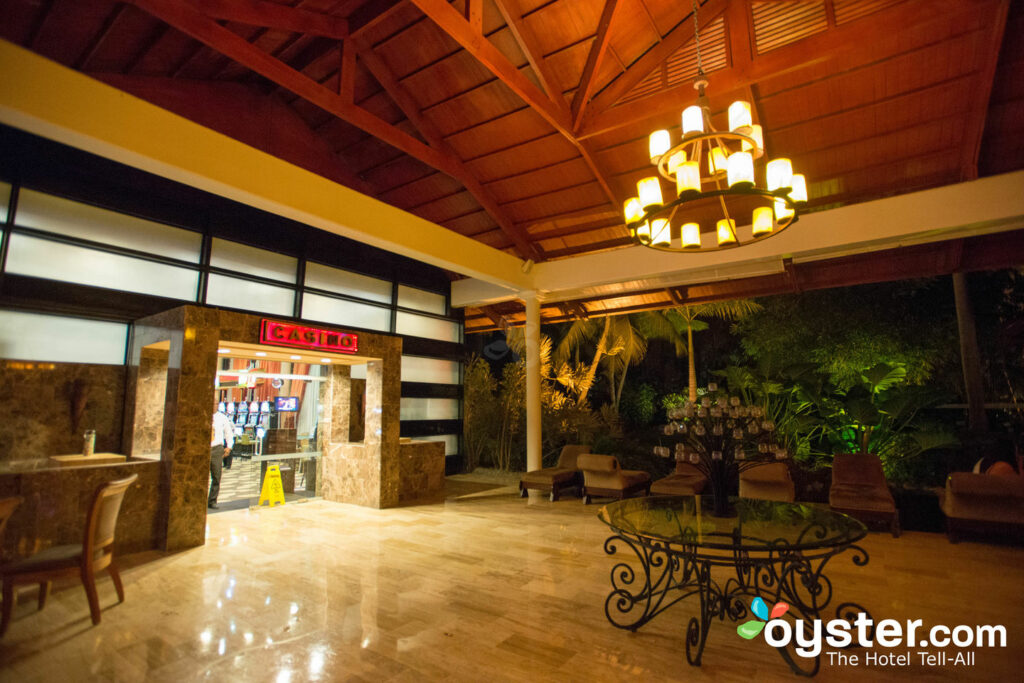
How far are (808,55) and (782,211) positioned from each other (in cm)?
191

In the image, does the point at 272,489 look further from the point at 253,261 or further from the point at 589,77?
the point at 589,77

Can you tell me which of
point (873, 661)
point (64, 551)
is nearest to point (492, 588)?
point (873, 661)

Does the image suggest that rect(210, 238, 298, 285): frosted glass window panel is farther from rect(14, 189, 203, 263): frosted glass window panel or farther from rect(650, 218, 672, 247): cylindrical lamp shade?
rect(650, 218, 672, 247): cylindrical lamp shade

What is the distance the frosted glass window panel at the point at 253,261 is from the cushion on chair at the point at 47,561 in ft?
14.7

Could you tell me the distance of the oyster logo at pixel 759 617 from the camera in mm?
3077

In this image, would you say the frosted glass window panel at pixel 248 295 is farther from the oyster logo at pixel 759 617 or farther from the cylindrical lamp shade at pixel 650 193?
the oyster logo at pixel 759 617

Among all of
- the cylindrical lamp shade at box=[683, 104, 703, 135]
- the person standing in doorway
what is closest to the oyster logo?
the cylindrical lamp shade at box=[683, 104, 703, 135]

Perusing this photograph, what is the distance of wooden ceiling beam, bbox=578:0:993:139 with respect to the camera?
4.17 m

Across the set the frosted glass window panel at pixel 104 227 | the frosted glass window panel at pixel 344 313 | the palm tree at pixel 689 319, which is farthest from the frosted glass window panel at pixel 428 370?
the palm tree at pixel 689 319

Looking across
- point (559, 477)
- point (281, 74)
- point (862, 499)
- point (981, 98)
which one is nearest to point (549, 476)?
point (559, 477)

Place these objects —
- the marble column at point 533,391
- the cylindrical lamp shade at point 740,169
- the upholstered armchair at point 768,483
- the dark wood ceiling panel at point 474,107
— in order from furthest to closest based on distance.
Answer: the marble column at point 533,391
the upholstered armchair at point 768,483
the dark wood ceiling panel at point 474,107
the cylindrical lamp shade at point 740,169

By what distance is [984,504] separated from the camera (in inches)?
200

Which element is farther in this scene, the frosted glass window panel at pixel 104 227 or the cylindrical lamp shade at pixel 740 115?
the frosted glass window panel at pixel 104 227

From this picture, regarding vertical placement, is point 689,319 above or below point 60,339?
above
